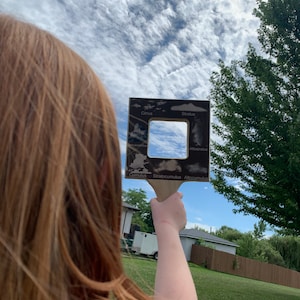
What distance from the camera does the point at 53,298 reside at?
540 mm

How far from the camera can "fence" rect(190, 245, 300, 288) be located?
21609 mm

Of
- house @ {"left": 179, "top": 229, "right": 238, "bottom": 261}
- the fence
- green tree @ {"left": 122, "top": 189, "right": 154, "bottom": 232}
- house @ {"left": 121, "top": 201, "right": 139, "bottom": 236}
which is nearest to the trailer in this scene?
house @ {"left": 121, "top": 201, "right": 139, "bottom": 236}

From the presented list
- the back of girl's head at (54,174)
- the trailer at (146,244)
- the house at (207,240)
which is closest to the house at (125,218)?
the back of girl's head at (54,174)

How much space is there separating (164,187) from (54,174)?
0.58m

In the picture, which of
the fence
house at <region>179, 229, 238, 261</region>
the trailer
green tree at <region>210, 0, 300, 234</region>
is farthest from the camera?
house at <region>179, 229, 238, 261</region>

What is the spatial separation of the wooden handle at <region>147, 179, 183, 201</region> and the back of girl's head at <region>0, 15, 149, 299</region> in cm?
41

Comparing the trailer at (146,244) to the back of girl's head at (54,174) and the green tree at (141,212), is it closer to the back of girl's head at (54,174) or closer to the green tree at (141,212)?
the green tree at (141,212)

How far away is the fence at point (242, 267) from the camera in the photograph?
21.6 meters

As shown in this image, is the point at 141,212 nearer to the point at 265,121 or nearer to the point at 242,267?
the point at 242,267

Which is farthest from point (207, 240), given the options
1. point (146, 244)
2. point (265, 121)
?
point (265, 121)

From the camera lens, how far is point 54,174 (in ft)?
1.78

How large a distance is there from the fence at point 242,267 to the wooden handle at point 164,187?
70.2ft

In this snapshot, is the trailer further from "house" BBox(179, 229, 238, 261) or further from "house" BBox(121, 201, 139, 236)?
"house" BBox(179, 229, 238, 261)

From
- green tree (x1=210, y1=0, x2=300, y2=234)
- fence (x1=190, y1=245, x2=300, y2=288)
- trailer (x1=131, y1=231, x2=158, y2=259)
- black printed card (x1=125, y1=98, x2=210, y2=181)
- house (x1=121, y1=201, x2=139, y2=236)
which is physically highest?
green tree (x1=210, y1=0, x2=300, y2=234)
